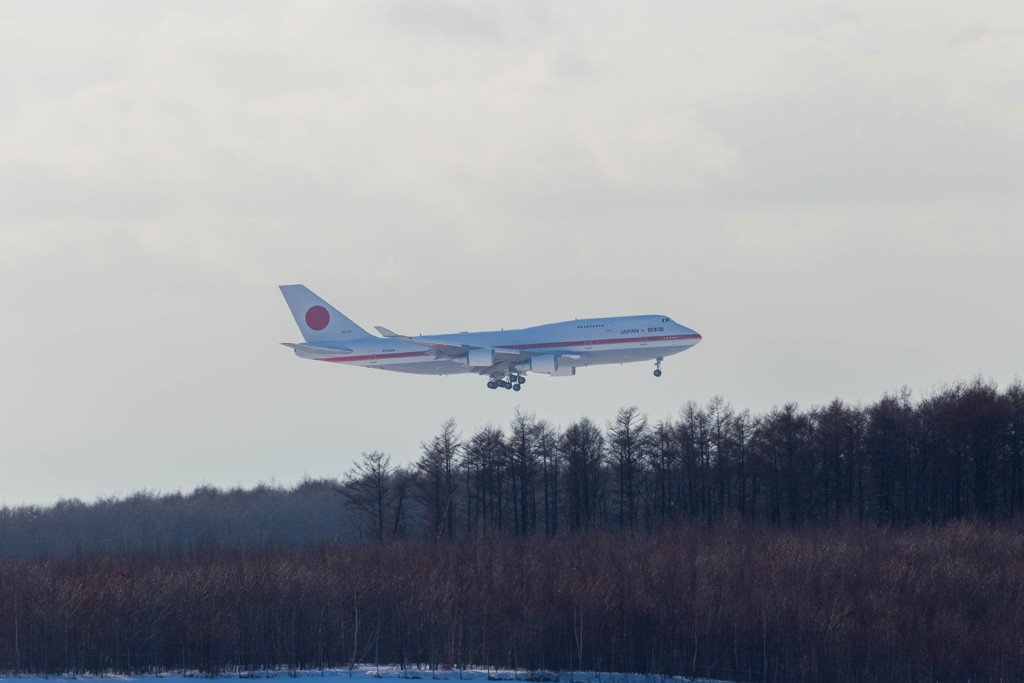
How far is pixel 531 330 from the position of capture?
3457 inches

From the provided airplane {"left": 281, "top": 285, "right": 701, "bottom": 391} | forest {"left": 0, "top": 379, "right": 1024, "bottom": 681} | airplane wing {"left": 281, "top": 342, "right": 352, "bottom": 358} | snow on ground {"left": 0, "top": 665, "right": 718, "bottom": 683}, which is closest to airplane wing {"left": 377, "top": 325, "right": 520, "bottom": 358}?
airplane {"left": 281, "top": 285, "right": 701, "bottom": 391}

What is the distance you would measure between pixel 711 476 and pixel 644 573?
4477 centimetres

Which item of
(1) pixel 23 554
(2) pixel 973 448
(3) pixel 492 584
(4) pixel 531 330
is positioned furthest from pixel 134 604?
(2) pixel 973 448

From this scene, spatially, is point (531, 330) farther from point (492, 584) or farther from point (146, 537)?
point (146, 537)

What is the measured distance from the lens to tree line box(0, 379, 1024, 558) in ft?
328

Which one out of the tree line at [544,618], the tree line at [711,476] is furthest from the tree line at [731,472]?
the tree line at [544,618]

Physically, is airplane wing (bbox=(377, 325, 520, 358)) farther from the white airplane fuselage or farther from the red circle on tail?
the red circle on tail

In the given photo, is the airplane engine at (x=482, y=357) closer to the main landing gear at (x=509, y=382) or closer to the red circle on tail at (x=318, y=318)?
the main landing gear at (x=509, y=382)

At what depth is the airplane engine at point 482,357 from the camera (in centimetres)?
8619

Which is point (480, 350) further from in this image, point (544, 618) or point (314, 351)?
point (544, 618)

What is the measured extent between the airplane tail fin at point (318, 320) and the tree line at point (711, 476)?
34.9ft

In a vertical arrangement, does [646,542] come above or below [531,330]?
below

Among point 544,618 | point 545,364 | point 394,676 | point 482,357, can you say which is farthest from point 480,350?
point 394,676

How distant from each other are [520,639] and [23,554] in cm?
6748
